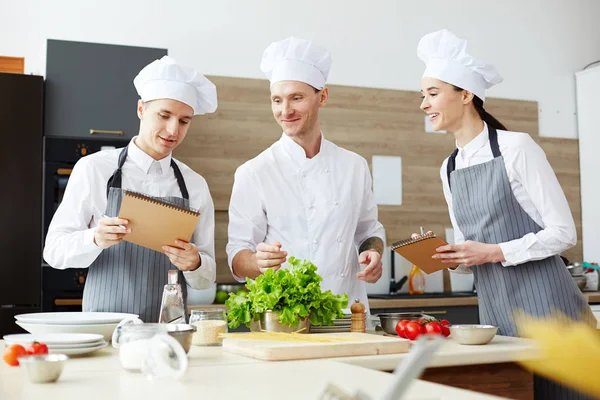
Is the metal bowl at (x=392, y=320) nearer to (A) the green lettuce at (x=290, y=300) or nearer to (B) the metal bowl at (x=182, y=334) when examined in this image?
(A) the green lettuce at (x=290, y=300)

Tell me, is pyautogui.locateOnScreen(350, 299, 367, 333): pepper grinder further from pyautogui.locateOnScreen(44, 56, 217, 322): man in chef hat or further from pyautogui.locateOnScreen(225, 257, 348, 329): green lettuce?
pyautogui.locateOnScreen(44, 56, 217, 322): man in chef hat

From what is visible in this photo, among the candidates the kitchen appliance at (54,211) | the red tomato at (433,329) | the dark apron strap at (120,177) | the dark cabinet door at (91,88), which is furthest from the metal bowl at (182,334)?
the dark cabinet door at (91,88)

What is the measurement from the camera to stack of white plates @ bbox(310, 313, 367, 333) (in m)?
2.28

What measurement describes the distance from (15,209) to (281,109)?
6.71 ft

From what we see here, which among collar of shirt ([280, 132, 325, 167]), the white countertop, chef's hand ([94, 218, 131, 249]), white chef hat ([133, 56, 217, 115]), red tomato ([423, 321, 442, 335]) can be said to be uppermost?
→ white chef hat ([133, 56, 217, 115])

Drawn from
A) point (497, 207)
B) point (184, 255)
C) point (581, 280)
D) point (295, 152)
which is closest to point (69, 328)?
point (184, 255)

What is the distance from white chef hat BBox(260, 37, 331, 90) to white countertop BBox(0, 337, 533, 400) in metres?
1.27

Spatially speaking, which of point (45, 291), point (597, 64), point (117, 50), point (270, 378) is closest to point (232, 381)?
point (270, 378)

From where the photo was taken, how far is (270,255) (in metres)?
2.35

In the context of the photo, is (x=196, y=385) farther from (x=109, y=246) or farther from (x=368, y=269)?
(x=368, y=269)

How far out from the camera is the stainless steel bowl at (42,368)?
1.36m

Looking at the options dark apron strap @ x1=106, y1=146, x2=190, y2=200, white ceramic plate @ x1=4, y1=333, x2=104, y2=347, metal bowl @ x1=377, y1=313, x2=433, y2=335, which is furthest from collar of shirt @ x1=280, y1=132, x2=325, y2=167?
white ceramic plate @ x1=4, y1=333, x2=104, y2=347

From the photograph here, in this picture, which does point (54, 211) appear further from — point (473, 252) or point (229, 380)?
point (229, 380)

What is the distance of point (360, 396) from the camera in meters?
0.95
